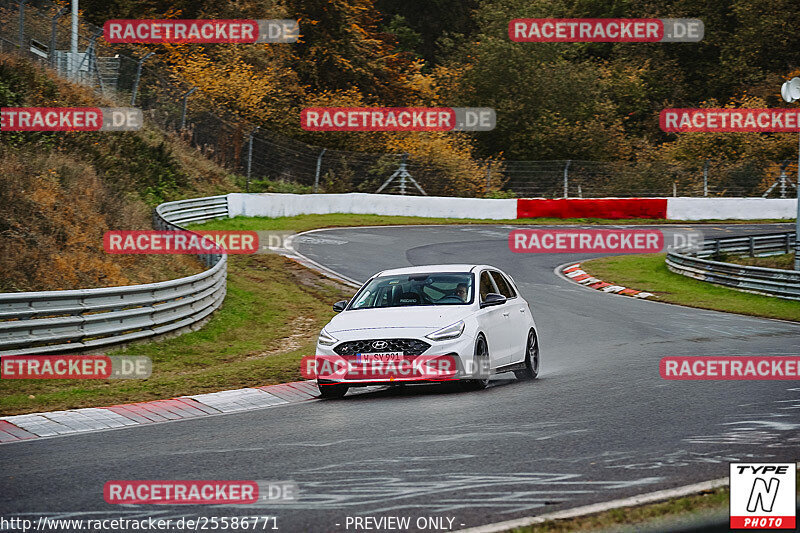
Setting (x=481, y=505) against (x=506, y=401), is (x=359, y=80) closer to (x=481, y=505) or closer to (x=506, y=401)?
(x=506, y=401)

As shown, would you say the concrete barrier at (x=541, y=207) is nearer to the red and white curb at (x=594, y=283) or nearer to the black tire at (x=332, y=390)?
the red and white curb at (x=594, y=283)

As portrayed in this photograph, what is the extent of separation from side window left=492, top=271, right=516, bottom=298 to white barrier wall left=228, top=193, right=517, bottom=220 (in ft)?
83.5

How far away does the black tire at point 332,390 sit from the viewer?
1198cm

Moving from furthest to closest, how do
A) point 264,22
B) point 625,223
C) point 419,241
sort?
point 264,22 → point 625,223 → point 419,241

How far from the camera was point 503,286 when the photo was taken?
1415cm

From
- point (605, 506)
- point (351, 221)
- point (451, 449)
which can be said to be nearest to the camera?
point (605, 506)

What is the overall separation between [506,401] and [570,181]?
36.8 m

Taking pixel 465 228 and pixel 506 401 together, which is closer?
pixel 506 401

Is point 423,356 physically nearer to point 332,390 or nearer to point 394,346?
point 394,346

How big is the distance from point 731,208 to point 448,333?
127ft

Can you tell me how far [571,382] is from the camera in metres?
12.8

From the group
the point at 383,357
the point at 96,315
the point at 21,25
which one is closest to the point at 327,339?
the point at 383,357

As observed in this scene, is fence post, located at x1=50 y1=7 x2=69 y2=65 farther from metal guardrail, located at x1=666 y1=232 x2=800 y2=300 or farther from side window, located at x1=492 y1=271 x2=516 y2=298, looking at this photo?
side window, located at x1=492 y1=271 x2=516 y2=298

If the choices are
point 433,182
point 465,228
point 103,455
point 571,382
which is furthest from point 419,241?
point 103,455
